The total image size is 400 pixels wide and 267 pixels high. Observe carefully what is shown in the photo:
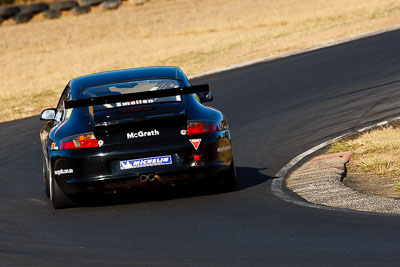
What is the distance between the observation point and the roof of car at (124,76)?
10.2m

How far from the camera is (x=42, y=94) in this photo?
2439cm

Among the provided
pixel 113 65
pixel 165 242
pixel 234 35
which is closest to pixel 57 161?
pixel 165 242

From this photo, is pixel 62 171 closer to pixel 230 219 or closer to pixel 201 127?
pixel 201 127

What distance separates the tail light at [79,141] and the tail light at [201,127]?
94cm

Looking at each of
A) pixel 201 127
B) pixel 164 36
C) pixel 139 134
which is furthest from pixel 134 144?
pixel 164 36

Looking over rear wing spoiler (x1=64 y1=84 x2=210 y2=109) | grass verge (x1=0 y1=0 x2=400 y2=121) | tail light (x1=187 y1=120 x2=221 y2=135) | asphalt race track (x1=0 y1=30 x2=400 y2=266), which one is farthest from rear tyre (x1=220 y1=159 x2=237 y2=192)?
grass verge (x1=0 y1=0 x2=400 y2=121)

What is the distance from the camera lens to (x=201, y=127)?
9242mm

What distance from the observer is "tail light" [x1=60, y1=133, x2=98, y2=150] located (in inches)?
356

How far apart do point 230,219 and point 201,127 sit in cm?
136

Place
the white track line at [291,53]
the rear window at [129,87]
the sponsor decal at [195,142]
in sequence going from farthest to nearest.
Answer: the white track line at [291,53] → the rear window at [129,87] → the sponsor decal at [195,142]

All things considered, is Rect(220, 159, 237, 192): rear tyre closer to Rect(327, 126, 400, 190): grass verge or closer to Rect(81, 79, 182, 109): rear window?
Rect(81, 79, 182, 109): rear window

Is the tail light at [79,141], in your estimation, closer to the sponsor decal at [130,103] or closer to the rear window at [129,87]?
the sponsor decal at [130,103]

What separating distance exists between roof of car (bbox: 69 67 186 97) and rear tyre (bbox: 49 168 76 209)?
1260 mm

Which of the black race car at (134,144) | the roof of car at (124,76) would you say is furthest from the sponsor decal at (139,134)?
the roof of car at (124,76)
